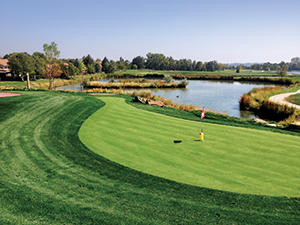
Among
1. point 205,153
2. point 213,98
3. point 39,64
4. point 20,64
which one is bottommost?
point 213,98

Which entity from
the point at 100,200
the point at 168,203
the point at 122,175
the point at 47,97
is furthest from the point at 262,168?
the point at 47,97

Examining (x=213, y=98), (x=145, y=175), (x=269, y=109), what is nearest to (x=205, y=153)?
(x=145, y=175)

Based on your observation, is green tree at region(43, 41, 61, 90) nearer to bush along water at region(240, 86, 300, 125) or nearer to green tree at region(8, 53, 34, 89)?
green tree at region(8, 53, 34, 89)

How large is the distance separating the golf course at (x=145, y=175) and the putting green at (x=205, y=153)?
34 mm

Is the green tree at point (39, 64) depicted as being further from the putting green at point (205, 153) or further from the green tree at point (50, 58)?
the putting green at point (205, 153)

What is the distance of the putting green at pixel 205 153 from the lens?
6504mm

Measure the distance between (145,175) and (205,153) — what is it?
2819 mm

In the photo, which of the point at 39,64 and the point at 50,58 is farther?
the point at 39,64

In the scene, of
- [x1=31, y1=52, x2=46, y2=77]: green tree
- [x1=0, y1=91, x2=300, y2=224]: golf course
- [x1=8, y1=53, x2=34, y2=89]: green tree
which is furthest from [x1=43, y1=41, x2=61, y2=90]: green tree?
[x1=0, y1=91, x2=300, y2=224]: golf course

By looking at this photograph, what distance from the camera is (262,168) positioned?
7.27 meters

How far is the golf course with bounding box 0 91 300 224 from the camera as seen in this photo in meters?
5.07

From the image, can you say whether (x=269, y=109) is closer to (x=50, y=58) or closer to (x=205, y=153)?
(x=205, y=153)

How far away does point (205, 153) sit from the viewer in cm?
841

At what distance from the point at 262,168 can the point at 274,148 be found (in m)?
2.15
